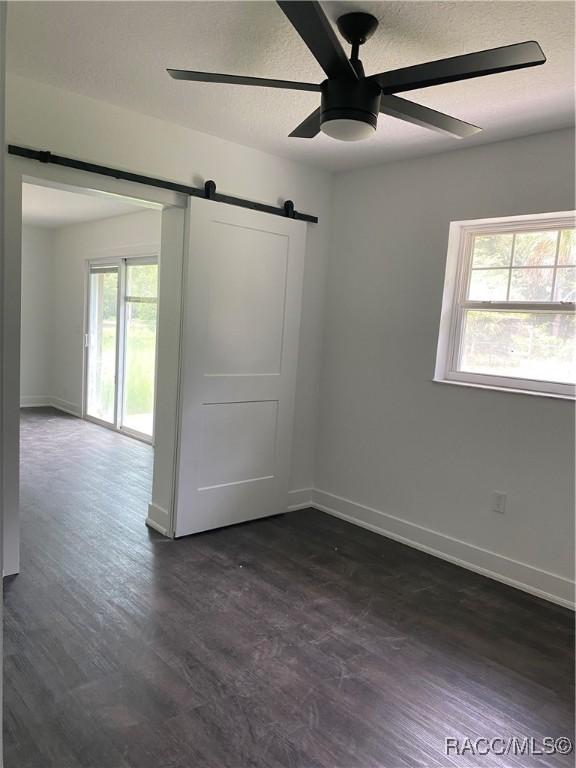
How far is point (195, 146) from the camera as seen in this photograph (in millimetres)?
3348

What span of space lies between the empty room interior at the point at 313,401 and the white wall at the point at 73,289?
2739 mm

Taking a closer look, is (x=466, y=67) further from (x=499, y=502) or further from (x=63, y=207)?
(x=63, y=207)

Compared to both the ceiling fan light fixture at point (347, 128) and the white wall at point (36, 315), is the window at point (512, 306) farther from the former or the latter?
the white wall at point (36, 315)

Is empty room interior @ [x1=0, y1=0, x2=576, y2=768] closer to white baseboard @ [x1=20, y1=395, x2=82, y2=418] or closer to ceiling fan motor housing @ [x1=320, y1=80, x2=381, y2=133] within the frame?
ceiling fan motor housing @ [x1=320, y1=80, x2=381, y2=133]

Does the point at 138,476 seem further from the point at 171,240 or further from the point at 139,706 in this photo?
the point at 139,706

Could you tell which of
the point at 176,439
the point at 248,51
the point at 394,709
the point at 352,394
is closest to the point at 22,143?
the point at 248,51

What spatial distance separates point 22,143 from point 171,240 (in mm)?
991

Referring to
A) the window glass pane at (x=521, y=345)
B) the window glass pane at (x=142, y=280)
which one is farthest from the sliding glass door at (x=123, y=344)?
the window glass pane at (x=521, y=345)

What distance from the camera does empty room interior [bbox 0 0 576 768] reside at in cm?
197

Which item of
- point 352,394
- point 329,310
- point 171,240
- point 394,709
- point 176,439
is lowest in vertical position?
point 394,709

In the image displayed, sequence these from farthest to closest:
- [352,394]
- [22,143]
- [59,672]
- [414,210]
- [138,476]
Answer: [138,476]
[352,394]
[414,210]
[22,143]
[59,672]

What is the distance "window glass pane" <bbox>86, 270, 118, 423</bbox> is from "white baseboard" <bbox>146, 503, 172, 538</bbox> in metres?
3.36

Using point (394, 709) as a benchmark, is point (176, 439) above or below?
above

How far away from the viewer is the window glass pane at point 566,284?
3.03 meters
